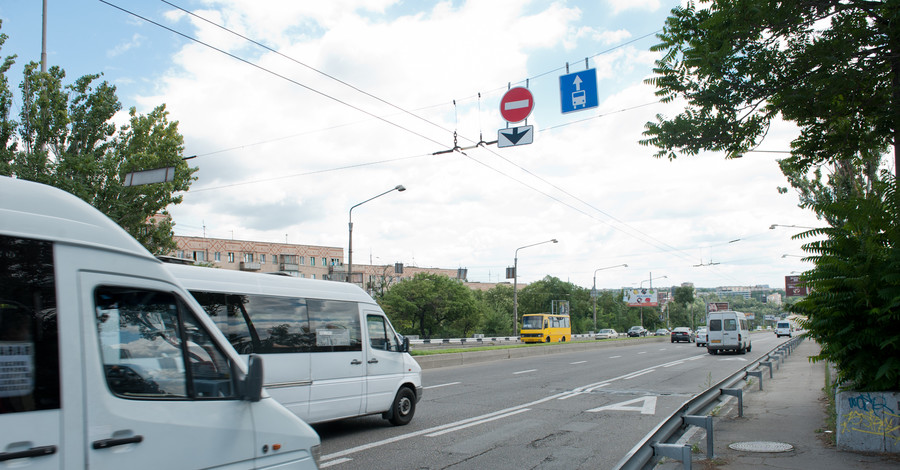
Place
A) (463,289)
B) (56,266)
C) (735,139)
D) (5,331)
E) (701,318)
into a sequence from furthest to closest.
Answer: (701,318), (463,289), (735,139), (56,266), (5,331)

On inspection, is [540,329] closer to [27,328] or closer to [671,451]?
[671,451]

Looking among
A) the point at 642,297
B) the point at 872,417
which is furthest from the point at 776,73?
the point at 642,297

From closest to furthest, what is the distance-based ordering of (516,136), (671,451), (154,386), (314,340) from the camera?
(154,386) < (671,451) < (314,340) < (516,136)

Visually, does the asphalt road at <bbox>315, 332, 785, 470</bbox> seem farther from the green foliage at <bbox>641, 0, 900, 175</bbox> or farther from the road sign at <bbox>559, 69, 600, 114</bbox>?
the road sign at <bbox>559, 69, 600, 114</bbox>

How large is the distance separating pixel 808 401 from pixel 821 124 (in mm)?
6468

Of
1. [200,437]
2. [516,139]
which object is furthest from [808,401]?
[200,437]

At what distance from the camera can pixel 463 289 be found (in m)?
68.4

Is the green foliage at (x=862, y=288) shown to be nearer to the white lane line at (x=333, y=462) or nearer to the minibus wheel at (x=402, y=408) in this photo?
the minibus wheel at (x=402, y=408)

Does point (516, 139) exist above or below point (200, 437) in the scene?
above

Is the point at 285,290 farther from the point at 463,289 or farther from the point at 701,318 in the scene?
the point at 701,318

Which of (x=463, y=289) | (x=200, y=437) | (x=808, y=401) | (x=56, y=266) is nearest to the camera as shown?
(x=56, y=266)

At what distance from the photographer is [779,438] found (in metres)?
8.37

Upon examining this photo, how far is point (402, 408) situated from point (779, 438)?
5499 mm

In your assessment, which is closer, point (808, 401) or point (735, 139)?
point (735, 139)
